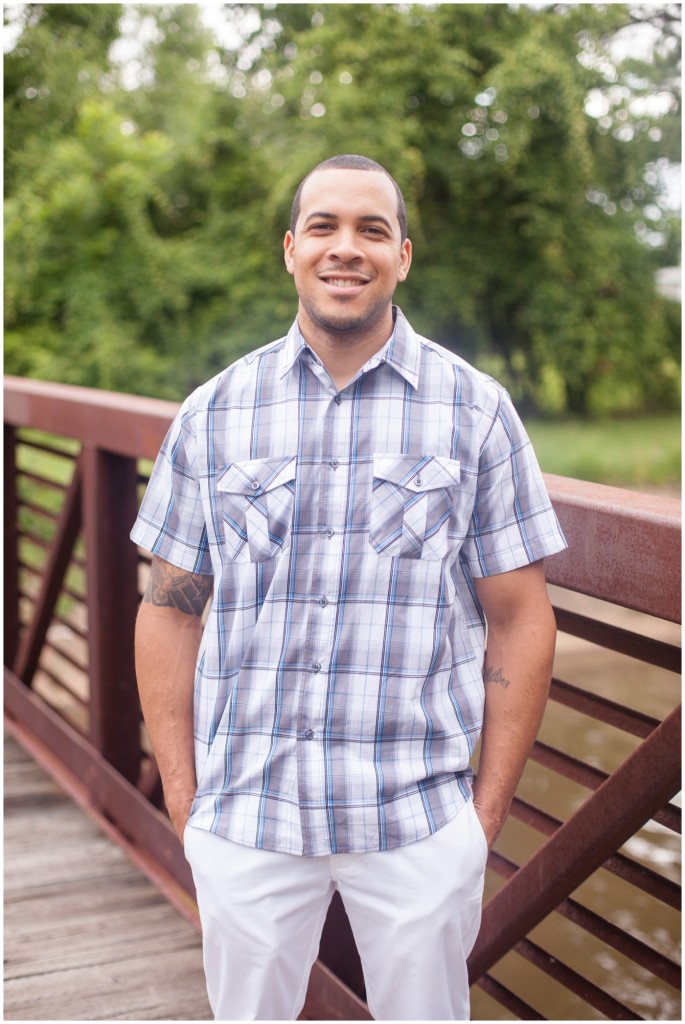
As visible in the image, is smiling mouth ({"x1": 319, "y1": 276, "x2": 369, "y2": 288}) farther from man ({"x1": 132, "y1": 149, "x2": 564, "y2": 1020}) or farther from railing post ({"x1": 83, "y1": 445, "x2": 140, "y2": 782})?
railing post ({"x1": 83, "y1": 445, "x2": 140, "y2": 782})

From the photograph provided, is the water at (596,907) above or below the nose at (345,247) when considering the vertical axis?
below

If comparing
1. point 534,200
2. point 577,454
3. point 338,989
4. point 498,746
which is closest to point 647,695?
point 338,989

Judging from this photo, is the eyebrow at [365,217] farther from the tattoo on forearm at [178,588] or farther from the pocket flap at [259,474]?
the tattoo on forearm at [178,588]

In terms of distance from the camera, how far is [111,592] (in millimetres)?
2896

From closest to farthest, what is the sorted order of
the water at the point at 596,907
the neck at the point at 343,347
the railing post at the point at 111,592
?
the neck at the point at 343,347, the railing post at the point at 111,592, the water at the point at 596,907

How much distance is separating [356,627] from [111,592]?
1.54 m

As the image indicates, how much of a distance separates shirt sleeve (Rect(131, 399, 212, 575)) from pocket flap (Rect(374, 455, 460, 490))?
29 cm

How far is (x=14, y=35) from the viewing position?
1029 centimetres

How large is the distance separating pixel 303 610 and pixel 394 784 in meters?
0.28

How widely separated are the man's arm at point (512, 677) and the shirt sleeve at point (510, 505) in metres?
0.04

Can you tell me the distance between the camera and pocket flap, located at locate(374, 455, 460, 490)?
1515 millimetres

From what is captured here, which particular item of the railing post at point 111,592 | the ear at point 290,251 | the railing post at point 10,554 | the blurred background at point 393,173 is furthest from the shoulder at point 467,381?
the blurred background at point 393,173

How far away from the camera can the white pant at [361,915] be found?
1.47 meters

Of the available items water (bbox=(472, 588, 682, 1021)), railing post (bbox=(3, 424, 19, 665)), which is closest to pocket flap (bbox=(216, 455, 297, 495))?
water (bbox=(472, 588, 682, 1021))
